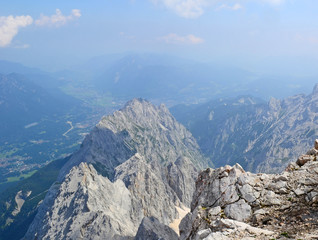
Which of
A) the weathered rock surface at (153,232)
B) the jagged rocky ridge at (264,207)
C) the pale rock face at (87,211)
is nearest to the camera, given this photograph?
the jagged rocky ridge at (264,207)

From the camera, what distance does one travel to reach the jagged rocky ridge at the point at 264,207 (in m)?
21.4

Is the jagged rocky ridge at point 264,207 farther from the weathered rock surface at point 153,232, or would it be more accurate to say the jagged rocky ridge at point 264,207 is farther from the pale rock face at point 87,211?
the pale rock face at point 87,211

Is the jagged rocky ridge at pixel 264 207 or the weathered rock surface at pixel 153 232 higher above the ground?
the jagged rocky ridge at pixel 264 207

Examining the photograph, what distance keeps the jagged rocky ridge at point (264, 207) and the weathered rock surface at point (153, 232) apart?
52.5m

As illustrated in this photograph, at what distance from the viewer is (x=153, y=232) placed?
7888 cm

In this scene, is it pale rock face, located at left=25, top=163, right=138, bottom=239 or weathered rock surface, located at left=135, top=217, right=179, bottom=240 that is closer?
weathered rock surface, located at left=135, top=217, right=179, bottom=240

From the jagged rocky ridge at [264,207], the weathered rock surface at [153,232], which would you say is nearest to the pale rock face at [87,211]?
the weathered rock surface at [153,232]

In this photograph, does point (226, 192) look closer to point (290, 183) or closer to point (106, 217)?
point (290, 183)

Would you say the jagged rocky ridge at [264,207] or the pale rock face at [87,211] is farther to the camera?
the pale rock face at [87,211]

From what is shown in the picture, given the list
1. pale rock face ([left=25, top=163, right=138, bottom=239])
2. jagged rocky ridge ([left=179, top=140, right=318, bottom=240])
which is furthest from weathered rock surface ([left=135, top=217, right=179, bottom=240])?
jagged rocky ridge ([left=179, top=140, right=318, bottom=240])

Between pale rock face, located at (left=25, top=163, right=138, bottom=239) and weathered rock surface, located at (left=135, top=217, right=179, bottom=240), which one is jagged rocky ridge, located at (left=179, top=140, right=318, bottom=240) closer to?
weathered rock surface, located at (left=135, top=217, right=179, bottom=240)

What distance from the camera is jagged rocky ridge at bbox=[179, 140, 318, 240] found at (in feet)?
70.2

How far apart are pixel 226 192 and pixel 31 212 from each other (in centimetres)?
20421

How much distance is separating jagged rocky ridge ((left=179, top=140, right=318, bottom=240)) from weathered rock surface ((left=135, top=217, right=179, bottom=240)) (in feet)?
172
